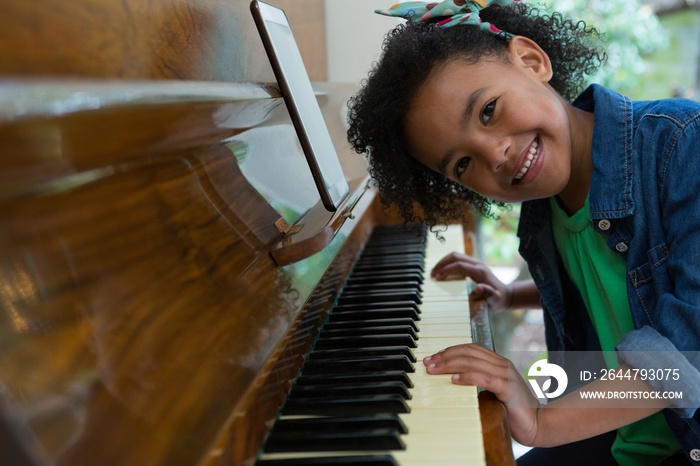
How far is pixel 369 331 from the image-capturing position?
1245 millimetres

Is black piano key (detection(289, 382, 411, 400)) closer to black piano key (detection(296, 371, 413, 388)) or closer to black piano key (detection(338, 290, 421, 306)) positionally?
black piano key (detection(296, 371, 413, 388))

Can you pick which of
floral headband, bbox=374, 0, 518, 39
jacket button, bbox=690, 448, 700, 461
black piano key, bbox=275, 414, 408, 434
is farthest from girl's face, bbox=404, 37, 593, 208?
black piano key, bbox=275, 414, 408, 434

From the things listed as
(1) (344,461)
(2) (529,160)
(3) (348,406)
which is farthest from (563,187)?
(1) (344,461)

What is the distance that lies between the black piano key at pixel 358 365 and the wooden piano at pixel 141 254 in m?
0.01

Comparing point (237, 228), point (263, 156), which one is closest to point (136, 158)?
point (237, 228)

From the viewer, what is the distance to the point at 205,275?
3.24 feet

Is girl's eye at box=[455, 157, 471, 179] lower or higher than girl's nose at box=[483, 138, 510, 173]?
lower

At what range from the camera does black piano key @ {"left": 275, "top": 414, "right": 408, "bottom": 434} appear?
2.90ft

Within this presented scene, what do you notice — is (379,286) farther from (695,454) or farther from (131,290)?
(131,290)

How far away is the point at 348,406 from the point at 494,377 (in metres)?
0.27

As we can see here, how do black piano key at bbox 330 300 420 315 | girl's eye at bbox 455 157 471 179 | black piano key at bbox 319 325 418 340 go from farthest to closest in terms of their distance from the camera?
girl's eye at bbox 455 157 471 179 < black piano key at bbox 330 300 420 315 < black piano key at bbox 319 325 418 340

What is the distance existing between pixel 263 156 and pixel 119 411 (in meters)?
0.79

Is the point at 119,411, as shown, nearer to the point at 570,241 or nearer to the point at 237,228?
the point at 237,228

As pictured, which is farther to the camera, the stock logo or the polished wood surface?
the stock logo
